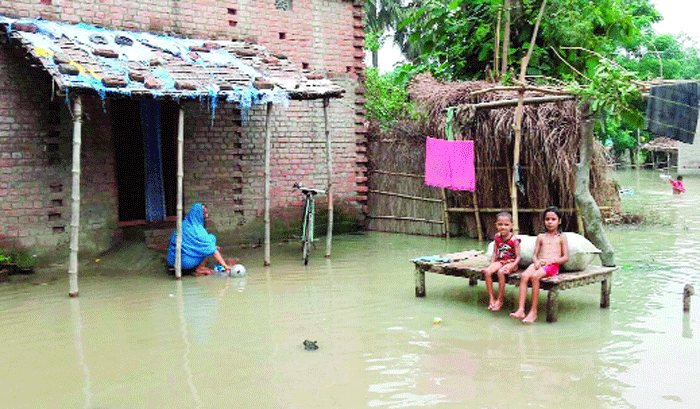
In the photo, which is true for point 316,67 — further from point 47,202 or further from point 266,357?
point 266,357

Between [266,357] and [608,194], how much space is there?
8.10m

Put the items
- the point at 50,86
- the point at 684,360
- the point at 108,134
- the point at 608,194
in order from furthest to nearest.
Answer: the point at 608,194
the point at 108,134
the point at 50,86
the point at 684,360

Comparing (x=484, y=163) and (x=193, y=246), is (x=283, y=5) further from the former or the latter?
(x=193, y=246)

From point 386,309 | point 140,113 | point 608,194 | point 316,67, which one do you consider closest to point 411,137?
point 316,67

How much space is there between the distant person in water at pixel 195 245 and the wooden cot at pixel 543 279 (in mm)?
3140

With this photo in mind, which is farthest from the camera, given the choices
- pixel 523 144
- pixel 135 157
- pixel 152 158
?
pixel 523 144

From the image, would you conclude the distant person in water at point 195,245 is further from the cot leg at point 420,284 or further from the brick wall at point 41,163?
the cot leg at point 420,284

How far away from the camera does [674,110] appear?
8047mm

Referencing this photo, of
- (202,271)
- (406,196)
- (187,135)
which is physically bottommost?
(202,271)

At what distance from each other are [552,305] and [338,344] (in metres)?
2.19

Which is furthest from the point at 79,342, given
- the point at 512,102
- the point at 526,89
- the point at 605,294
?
the point at 512,102

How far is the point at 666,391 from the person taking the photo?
4715mm

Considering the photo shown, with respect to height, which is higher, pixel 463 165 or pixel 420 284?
pixel 463 165

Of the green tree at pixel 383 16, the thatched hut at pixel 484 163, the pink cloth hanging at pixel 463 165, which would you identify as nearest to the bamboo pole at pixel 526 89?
the thatched hut at pixel 484 163
